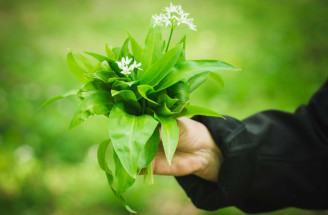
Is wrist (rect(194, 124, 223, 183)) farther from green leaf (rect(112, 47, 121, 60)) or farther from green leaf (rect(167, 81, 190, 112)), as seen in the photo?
green leaf (rect(112, 47, 121, 60))

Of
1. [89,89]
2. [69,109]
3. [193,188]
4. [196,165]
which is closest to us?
[89,89]

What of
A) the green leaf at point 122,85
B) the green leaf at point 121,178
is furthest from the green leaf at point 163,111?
the green leaf at point 121,178

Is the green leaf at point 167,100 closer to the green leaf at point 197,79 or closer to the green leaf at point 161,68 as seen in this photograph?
the green leaf at point 161,68

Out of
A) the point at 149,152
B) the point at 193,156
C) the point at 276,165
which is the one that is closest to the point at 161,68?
the point at 149,152

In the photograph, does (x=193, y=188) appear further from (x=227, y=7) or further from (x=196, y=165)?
(x=227, y=7)

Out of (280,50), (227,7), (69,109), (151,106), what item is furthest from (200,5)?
(151,106)

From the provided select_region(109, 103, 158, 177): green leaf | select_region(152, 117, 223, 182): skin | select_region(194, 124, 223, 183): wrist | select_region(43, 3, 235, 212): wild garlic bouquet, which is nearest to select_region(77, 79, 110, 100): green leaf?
select_region(43, 3, 235, 212): wild garlic bouquet

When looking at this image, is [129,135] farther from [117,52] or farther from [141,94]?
[117,52]
